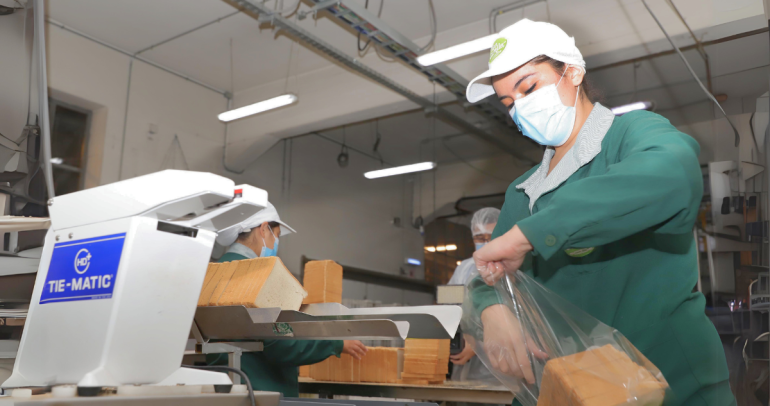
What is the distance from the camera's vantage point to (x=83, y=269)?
971 mm

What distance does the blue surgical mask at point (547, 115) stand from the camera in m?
1.21

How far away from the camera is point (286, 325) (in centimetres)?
141

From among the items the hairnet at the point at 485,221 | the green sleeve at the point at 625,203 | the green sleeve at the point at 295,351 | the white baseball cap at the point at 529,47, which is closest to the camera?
the green sleeve at the point at 625,203

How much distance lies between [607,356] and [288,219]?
792cm

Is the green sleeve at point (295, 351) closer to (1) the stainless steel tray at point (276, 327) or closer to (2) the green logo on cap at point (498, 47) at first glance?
(1) the stainless steel tray at point (276, 327)

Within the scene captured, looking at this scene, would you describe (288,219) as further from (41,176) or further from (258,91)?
(41,176)

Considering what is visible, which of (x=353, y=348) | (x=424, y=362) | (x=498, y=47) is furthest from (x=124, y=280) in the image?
(x=424, y=362)

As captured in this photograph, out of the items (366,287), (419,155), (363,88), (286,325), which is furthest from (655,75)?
(286,325)

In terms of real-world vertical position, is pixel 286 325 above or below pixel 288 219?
below

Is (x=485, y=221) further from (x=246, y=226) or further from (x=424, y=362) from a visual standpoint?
(x=246, y=226)

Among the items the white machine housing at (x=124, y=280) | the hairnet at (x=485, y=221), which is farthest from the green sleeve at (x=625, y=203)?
the hairnet at (x=485, y=221)

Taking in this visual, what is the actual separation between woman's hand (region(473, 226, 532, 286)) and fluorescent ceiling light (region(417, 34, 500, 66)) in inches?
154

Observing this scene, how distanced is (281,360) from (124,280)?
4.90 ft

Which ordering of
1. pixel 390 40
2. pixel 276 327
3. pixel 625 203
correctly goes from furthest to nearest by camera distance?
1. pixel 390 40
2. pixel 276 327
3. pixel 625 203
